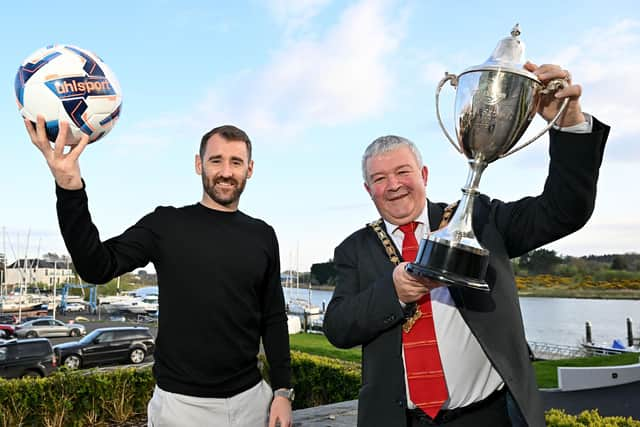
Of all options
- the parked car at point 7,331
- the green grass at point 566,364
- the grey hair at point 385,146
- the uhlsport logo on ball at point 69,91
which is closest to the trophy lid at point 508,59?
the grey hair at point 385,146

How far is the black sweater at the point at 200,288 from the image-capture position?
8.06 ft

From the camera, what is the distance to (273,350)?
9.43 ft

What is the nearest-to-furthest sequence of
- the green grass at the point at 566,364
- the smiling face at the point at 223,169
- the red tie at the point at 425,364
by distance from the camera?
the red tie at the point at 425,364 → the smiling face at the point at 223,169 → the green grass at the point at 566,364

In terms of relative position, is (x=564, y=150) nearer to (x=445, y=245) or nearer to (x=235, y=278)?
(x=445, y=245)

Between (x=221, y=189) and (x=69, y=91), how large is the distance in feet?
2.79

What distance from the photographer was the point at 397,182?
7.06 feet

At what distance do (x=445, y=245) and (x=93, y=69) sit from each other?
194 centimetres

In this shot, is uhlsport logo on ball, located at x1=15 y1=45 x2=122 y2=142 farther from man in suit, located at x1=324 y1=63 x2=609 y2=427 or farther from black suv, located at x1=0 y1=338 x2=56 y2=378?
black suv, located at x1=0 y1=338 x2=56 y2=378

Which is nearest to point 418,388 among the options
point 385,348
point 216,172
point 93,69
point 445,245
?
point 385,348

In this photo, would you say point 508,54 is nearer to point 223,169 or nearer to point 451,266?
point 451,266

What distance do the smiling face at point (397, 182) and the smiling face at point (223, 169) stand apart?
2.50 feet

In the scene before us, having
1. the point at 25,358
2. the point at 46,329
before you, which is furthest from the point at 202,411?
the point at 46,329

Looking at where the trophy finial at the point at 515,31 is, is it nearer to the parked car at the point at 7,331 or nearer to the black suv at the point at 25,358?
the black suv at the point at 25,358

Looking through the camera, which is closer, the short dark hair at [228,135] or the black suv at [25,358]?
the short dark hair at [228,135]
